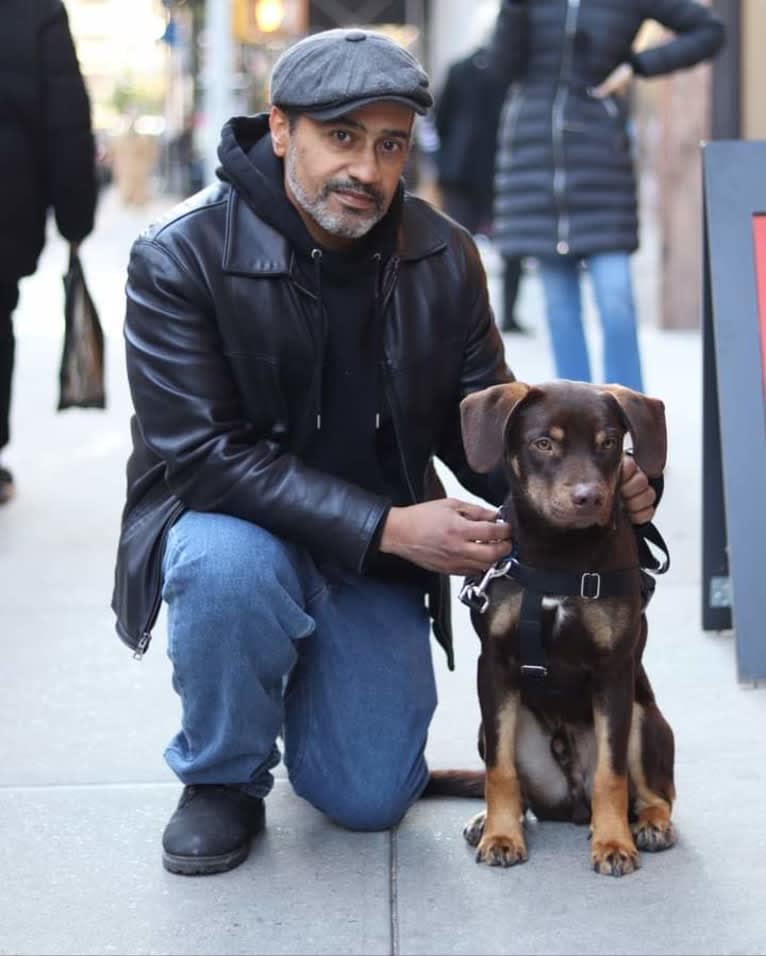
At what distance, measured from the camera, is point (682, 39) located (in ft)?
23.7

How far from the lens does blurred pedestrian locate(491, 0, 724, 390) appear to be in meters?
7.07

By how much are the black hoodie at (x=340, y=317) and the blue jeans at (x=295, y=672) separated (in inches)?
9.6

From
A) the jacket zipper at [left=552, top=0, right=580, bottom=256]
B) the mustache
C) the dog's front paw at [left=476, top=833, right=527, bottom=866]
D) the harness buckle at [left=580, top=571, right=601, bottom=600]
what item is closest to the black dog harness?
the harness buckle at [left=580, top=571, right=601, bottom=600]

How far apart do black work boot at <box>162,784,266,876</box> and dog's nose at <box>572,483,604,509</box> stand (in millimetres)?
1021

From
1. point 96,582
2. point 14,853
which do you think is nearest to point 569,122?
point 96,582

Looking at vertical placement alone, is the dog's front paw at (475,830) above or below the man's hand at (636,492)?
below

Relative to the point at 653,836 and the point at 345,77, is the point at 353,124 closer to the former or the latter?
the point at 345,77

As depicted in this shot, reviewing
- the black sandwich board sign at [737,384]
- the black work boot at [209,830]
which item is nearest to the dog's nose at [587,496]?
the black work boot at [209,830]

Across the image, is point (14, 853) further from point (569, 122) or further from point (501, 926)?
point (569, 122)

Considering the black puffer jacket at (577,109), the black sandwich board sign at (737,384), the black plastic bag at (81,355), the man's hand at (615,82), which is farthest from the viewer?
the man's hand at (615,82)

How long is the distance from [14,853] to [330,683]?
A: 76 cm

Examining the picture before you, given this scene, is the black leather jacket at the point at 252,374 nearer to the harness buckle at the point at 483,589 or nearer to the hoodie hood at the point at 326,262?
the hoodie hood at the point at 326,262

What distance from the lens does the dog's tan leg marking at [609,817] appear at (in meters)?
3.38

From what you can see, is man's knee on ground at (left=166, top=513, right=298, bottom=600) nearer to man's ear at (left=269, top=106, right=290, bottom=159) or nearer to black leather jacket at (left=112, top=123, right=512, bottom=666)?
black leather jacket at (left=112, top=123, right=512, bottom=666)
